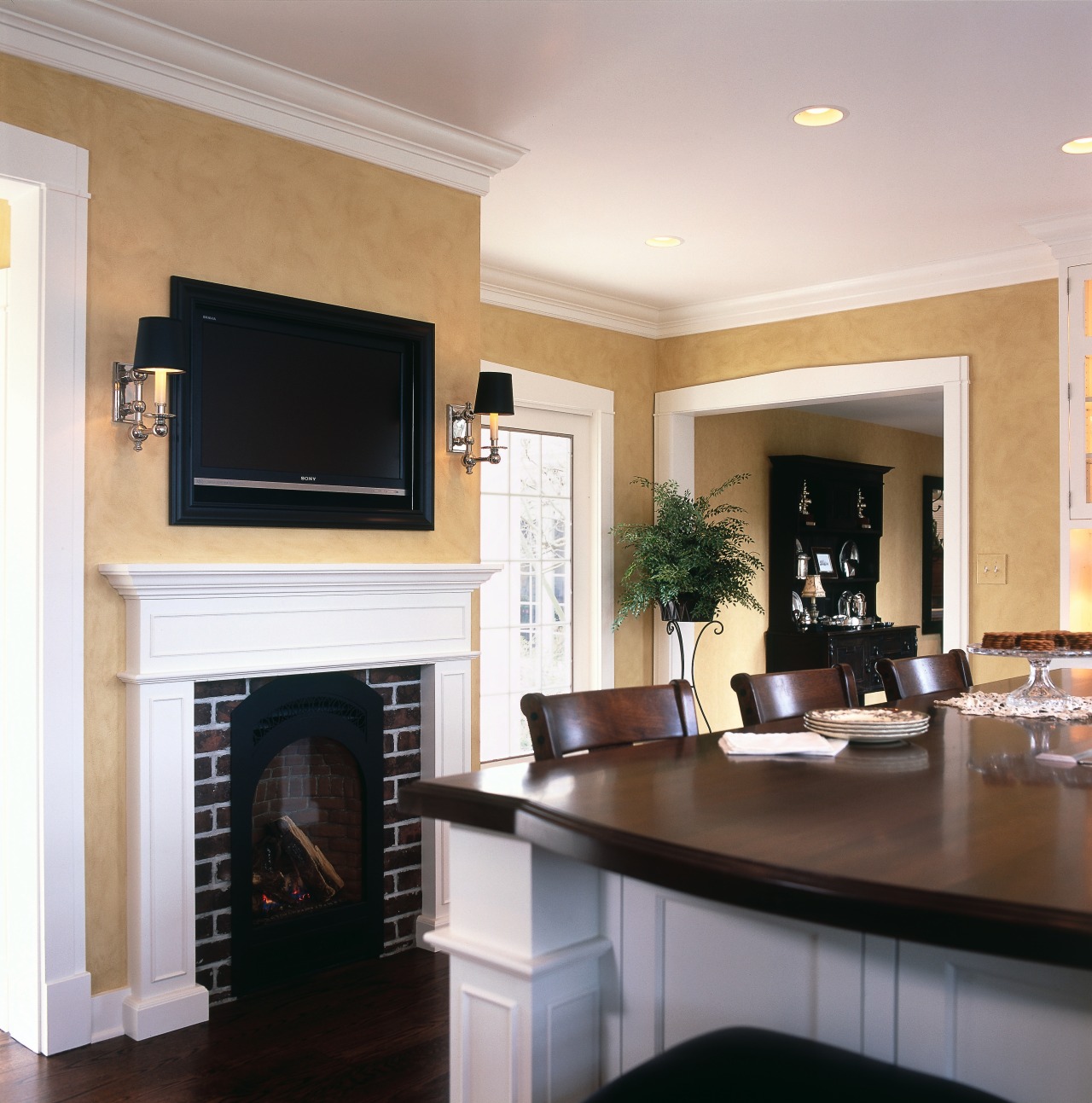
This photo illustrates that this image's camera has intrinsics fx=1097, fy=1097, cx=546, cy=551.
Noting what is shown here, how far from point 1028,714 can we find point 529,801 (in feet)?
4.98

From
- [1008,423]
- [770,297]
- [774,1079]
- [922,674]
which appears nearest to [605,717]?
[774,1079]

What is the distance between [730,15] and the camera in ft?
9.01

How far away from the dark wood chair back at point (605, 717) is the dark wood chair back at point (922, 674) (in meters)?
0.87

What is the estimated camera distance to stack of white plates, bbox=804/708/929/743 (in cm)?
198

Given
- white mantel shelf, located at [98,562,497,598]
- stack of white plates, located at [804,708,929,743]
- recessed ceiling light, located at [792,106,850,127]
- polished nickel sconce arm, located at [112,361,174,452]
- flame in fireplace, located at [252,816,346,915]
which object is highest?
recessed ceiling light, located at [792,106,850,127]

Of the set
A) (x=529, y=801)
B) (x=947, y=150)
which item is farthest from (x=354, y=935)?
(x=947, y=150)

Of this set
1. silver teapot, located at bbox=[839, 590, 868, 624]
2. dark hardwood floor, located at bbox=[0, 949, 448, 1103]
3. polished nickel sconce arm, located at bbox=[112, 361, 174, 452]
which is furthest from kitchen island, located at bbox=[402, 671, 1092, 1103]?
silver teapot, located at bbox=[839, 590, 868, 624]

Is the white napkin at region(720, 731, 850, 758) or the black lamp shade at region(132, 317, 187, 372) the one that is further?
the black lamp shade at region(132, 317, 187, 372)

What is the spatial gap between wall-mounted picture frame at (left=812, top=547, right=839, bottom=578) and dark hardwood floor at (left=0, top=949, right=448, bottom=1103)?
5368 mm

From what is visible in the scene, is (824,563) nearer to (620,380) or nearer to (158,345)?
(620,380)

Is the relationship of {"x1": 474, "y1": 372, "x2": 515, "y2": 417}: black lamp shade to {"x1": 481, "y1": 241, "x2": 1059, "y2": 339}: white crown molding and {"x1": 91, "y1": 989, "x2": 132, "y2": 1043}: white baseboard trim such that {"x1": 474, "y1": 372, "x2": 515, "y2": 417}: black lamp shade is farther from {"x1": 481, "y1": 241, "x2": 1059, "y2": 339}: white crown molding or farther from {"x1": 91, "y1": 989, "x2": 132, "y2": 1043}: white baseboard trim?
{"x1": 91, "y1": 989, "x2": 132, "y2": 1043}: white baseboard trim

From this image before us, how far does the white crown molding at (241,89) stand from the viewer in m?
2.69

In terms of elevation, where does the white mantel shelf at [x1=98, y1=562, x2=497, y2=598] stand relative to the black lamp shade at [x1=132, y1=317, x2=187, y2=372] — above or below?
below

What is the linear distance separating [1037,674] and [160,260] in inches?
99.4
